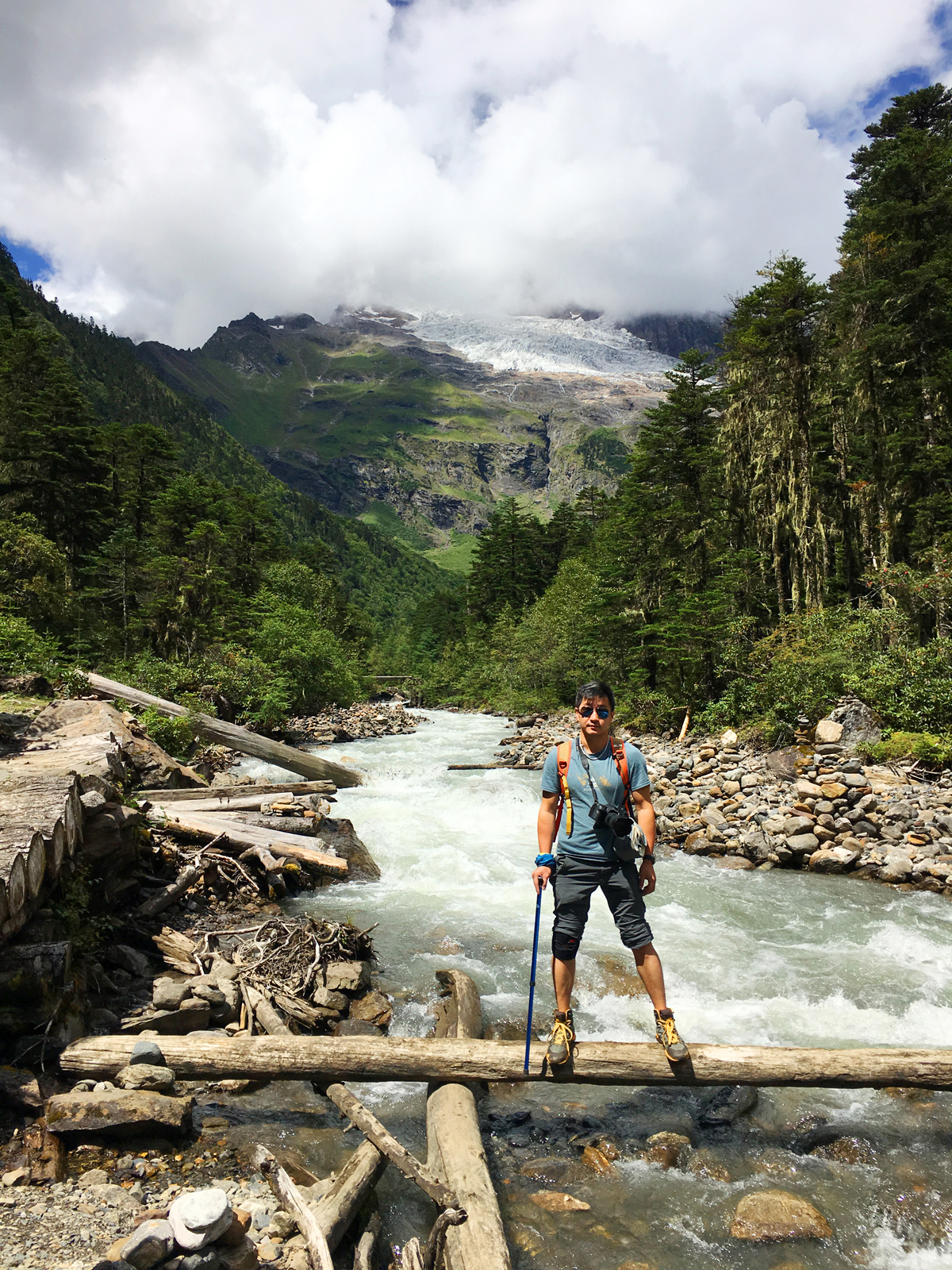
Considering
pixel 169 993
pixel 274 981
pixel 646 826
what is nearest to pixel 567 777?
pixel 646 826

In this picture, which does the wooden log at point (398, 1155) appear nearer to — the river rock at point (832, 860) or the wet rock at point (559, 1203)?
the wet rock at point (559, 1203)

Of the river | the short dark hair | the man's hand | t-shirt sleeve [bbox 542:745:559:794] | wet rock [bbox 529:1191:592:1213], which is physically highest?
the short dark hair

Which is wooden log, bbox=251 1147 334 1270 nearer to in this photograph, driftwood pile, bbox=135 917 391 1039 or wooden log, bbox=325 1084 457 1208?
wooden log, bbox=325 1084 457 1208

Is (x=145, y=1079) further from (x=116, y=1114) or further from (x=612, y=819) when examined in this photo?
(x=612, y=819)

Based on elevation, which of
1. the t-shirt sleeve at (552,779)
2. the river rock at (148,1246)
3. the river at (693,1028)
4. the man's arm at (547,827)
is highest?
the t-shirt sleeve at (552,779)

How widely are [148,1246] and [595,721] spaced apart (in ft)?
11.7

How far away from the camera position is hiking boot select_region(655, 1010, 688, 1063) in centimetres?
425

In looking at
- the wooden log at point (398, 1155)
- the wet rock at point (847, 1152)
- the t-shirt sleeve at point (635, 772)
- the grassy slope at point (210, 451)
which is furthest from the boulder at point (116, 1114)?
the grassy slope at point (210, 451)

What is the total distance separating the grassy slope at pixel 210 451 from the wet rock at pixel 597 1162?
75846 mm

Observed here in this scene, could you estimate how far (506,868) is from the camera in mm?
10727

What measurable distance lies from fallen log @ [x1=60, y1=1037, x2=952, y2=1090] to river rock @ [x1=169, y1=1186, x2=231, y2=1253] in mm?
1579

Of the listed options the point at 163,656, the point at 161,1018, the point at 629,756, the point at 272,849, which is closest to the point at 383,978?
the point at 161,1018

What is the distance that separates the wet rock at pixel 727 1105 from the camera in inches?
188

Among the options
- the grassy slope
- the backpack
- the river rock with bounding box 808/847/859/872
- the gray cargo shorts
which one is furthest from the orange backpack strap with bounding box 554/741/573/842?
the grassy slope
